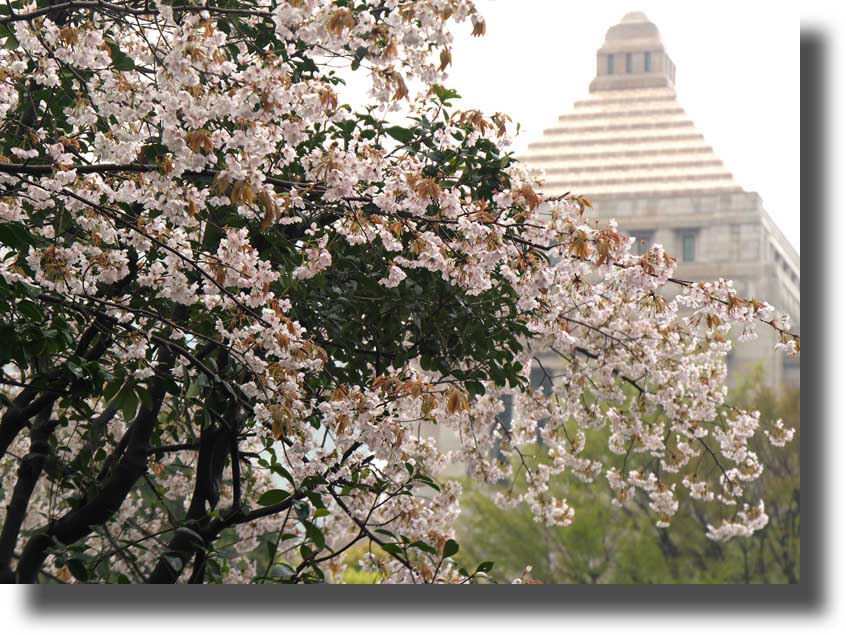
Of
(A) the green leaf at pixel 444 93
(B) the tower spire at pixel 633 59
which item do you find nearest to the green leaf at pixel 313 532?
(A) the green leaf at pixel 444 93

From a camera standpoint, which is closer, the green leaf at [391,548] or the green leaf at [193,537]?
the green leaf at [391,548]

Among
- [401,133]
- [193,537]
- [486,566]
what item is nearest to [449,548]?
[486,566]

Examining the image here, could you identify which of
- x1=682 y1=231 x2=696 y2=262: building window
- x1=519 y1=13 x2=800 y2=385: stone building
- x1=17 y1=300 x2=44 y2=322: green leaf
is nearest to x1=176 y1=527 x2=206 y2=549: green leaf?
x1=17 y1=300 x2=44 y2=322: green leaf

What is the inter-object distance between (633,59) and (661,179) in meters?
8.11

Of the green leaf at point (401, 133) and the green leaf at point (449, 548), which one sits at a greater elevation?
the green leaf at point (401, 133)

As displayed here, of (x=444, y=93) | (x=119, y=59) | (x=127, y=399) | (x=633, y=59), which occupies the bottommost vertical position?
(x=127, y=399)

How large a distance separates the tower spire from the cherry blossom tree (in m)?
42.2

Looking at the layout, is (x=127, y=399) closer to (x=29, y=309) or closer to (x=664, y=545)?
(x=29, y=309)

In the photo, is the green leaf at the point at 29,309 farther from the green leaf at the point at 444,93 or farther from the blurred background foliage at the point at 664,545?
the blurred background foliage at the point at 664,545

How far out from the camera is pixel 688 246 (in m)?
34.4

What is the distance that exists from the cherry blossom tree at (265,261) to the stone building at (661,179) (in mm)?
24150

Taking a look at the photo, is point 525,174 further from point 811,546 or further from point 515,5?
point 515,5

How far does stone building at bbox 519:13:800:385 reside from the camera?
110ft

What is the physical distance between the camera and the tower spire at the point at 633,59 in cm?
4497
